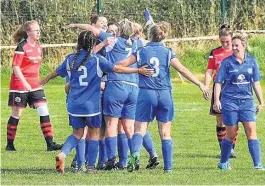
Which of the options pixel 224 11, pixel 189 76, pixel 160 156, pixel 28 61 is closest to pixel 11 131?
pixel 28 61

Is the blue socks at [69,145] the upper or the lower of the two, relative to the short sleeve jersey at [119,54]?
lower

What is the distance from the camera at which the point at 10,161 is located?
13.6 metres

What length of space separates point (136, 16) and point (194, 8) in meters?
2.26

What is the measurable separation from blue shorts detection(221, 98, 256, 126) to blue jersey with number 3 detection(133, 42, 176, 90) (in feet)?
2.90

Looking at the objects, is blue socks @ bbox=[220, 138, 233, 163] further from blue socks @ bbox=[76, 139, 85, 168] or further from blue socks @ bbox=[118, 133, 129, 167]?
blue socks @ bbox=[76, 139, 85, 168]

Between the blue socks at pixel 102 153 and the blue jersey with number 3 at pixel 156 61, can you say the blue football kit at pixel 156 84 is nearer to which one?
the blue jersey with number 3 at pixel 156 61

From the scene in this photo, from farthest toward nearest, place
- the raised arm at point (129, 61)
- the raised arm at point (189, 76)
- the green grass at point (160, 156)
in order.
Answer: the raised arm at point (129, 61), the raised arm at point (189, 76), the green grass at point (160, 156)

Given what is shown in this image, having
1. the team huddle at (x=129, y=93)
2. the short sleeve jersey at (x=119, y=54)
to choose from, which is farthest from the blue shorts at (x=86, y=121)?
the short sleeve jersey at (x=119, y=54)

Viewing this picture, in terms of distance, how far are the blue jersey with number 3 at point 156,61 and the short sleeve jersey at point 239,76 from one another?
76 centimetres

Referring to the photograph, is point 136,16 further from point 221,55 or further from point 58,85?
point 221,55

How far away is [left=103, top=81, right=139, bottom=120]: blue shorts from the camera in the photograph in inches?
487

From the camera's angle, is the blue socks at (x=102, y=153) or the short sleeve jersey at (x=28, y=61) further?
the short sleeve jersey at (x=28, y=61)

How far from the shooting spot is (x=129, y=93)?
41.1 ft

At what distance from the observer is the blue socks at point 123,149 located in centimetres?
1262
